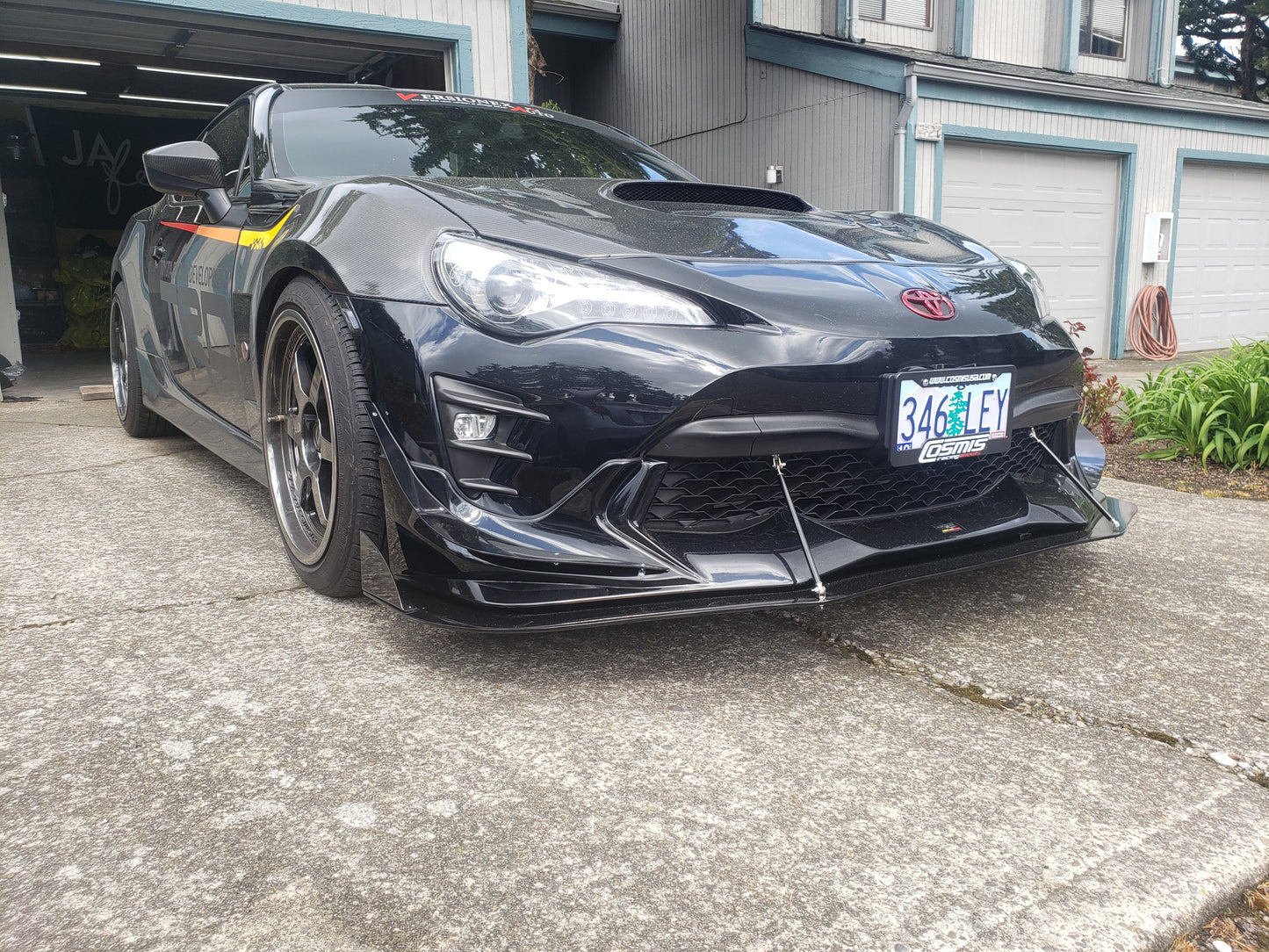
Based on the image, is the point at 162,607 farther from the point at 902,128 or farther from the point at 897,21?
the point at 897,21

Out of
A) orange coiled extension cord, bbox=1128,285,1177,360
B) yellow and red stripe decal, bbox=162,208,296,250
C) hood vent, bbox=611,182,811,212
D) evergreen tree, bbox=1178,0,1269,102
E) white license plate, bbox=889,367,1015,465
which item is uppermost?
evergreen tree, bbox=1178,0,1269,102

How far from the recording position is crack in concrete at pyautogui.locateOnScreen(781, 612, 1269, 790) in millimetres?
1599

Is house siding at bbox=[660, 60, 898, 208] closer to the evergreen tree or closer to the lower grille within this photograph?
the lower grille

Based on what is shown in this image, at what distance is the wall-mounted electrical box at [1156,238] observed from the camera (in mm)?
10789

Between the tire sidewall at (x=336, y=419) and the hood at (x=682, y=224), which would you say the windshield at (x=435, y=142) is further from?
the tire sidewall at (x=336, y=419)

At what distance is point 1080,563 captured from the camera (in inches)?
105

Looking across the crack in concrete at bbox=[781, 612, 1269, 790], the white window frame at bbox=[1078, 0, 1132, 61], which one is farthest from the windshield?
the white window frame at bbox=[1078, 0, 1132, 61]

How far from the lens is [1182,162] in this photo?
436 inches

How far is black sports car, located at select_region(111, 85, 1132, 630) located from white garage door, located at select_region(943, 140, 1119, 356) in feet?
24.8

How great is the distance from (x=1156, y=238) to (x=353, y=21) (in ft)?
28.1

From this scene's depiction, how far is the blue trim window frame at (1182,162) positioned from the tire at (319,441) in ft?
36.5

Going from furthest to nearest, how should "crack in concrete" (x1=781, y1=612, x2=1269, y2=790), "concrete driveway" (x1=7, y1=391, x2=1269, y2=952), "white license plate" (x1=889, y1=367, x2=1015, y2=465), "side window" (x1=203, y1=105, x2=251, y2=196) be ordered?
"side window" (x1=203, y1=105, x2=251, y2=196)
"white license plate" (x1=889, y1=367, x2=1015, y2=465)
"crack in concrete" (x1=781, y1=612, x2=1269, y2=790)
"concrete driveway" (x1=7, y1=391, x2=1269, y2=952)

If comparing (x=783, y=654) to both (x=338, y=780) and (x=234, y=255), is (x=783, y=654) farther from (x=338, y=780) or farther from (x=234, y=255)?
(x=234, y=255)

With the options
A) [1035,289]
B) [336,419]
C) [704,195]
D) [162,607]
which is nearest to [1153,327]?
[1035,289]
